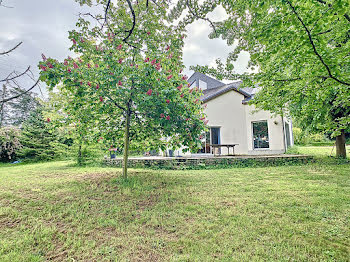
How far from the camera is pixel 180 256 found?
180 centimetres

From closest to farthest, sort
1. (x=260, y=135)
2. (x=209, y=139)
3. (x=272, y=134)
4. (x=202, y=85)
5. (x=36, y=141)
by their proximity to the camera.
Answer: (x=272, y=134) < (x=209, y=139) < (x=260, y=135) < (x=36, y=141) < (x=202, y=85)

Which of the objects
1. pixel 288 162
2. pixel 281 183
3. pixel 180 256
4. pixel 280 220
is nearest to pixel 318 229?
pixel 280 220

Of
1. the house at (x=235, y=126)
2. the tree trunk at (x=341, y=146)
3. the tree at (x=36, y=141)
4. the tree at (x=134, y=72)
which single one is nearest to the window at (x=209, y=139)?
the house at (x=235, y=126)

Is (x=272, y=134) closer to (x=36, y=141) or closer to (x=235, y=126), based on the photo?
(x=235, y=126)

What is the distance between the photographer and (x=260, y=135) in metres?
11.4

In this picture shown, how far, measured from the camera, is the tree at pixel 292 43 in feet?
6.78

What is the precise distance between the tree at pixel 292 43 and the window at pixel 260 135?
746cm

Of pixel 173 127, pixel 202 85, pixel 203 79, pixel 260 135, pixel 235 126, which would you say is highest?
pixel 203 79

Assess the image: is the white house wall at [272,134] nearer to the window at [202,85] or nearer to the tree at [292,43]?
the window at [202,85]

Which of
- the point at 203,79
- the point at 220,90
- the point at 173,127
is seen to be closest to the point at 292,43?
the point at 173,127

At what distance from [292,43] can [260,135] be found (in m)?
9.93

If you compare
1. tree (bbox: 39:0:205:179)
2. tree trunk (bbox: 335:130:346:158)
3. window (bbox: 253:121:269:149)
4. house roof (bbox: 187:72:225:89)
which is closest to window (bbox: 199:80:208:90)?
house roof (bbox: 187:72:225:89)

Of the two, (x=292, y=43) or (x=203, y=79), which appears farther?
(x=203, y=79)

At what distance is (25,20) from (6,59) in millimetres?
804
